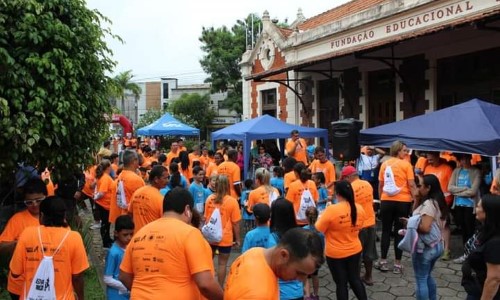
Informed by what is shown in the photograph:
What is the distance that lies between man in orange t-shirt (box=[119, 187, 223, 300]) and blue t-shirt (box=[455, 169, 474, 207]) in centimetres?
565

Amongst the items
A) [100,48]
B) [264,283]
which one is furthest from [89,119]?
[264,283]

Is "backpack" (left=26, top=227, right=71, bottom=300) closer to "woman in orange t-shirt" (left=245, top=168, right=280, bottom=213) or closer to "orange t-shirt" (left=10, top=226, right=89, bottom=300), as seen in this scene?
"orange t-shirt" (left=10, top=226, right=89, bottom=300)

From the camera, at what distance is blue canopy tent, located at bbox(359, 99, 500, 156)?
6.86 meters

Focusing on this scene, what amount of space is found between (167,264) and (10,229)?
208cm

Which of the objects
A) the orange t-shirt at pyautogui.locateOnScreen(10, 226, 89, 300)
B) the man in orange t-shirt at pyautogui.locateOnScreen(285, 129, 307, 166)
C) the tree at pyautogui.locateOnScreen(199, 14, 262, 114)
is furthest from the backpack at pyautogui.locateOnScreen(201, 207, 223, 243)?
the tree at pyautogui.locateOnScreen(199, 14, 262, 114)

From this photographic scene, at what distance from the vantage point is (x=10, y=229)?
426 cm

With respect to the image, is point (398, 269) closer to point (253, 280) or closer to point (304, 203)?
point (304, 203)

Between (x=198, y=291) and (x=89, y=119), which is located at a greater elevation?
(x=89, y=119)

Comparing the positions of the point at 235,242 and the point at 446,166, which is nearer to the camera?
the point at 235,242

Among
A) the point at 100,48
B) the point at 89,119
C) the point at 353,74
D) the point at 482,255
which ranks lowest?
the point at 482,255

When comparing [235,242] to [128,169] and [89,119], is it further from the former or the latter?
[89,119]

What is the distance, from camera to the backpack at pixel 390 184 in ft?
22.5

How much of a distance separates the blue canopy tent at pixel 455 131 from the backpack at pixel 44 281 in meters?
5.74

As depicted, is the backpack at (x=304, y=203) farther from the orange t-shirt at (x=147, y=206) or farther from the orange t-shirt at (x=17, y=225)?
the orange t-shirt at (x=17, y=225)
